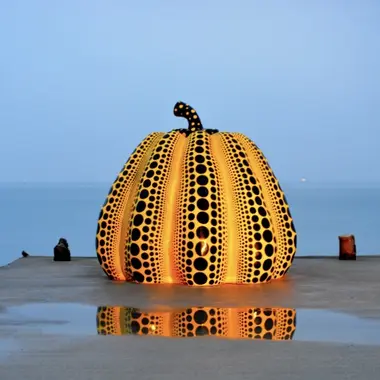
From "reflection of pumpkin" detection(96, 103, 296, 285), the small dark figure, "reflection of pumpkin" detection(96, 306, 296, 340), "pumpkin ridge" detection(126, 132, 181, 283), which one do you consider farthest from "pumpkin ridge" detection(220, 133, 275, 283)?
the small dark figure

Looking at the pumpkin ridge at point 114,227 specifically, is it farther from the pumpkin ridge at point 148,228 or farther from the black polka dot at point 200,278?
the black polka dot at point 200,278

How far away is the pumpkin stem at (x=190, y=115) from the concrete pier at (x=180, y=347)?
8.53 ft

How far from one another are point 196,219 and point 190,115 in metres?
2.24

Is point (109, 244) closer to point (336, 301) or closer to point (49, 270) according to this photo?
point (49, 270)

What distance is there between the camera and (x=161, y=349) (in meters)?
6.88

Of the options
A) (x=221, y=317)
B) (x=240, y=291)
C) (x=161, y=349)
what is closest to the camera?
(x=161, y=349)

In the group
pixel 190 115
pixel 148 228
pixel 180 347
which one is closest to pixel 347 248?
pixel 190 115

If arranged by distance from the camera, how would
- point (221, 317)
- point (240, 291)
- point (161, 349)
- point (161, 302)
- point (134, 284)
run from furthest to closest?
1. point (134, 284)
2. point (240, 291)
3. point (161, 302)
4. point (221, 317)
5. point (161, 349)

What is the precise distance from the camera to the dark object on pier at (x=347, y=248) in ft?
47.2

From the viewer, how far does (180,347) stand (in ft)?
22.8

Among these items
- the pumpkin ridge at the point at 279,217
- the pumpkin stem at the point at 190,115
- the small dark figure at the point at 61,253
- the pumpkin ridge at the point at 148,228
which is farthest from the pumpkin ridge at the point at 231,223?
the small dark figure at the point at 61,253

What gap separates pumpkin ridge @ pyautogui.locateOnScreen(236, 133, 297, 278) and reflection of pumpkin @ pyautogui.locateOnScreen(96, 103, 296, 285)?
12 millimetres

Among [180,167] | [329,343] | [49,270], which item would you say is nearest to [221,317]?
[329,343]

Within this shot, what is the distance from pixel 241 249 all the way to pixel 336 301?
1654 mm
